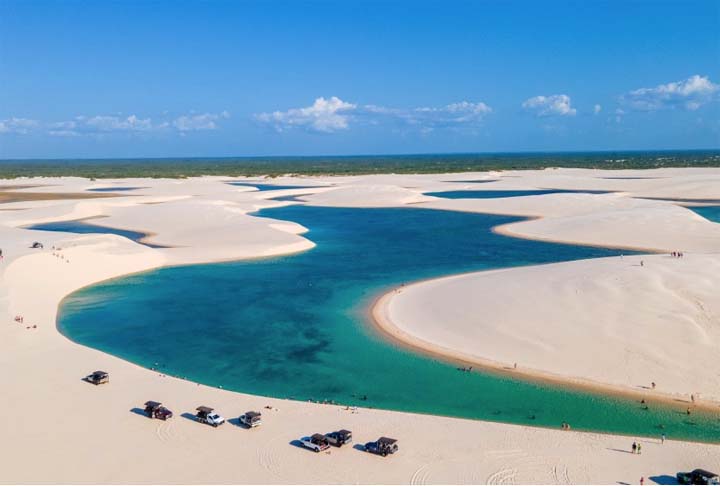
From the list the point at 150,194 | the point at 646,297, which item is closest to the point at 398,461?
the point at 646,297

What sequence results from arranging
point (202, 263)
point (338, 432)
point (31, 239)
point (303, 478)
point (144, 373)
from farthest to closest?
1. point (31, 239)
2. point (202, 263)
3. point (144, 373)
4. point (338, 432)
5. point (303, 478)

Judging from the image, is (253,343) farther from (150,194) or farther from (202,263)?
(150,194)

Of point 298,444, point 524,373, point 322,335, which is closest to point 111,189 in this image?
point 322,335

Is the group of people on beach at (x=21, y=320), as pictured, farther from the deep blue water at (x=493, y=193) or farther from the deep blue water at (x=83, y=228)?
the deep blue water at (x=493, y=193)

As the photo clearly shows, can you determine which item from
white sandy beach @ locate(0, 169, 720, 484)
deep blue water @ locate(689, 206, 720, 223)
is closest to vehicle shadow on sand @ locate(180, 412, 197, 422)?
white sandy beach @ locate(0, 169, 720, 484)

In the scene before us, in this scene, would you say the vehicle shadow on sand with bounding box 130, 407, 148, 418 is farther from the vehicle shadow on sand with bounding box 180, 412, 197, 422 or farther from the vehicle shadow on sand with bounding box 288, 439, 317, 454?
the vehicle shadow on sand with bounding box 288, 439, 317, 454

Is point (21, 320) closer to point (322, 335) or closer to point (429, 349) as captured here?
point (322, 335)
